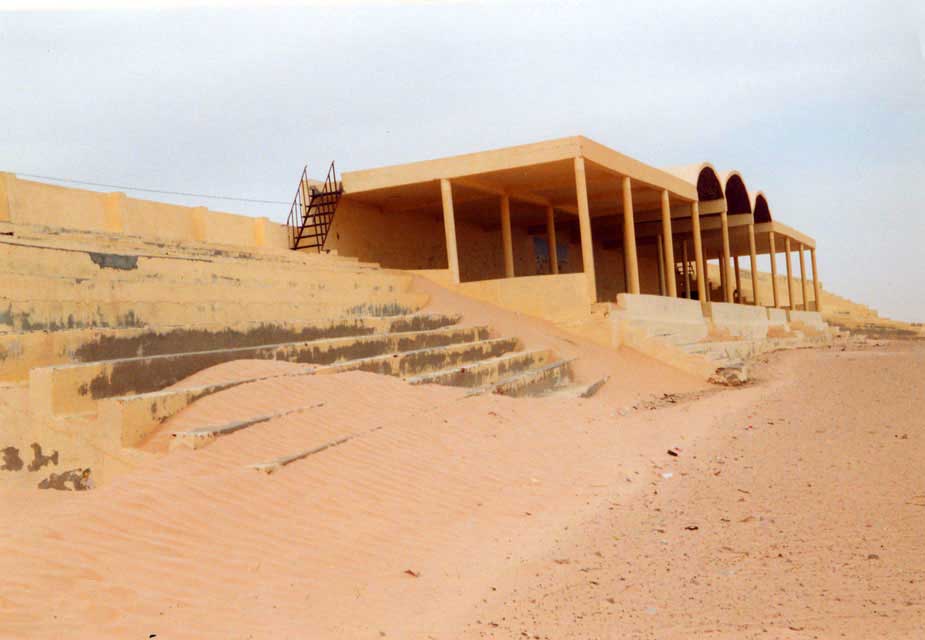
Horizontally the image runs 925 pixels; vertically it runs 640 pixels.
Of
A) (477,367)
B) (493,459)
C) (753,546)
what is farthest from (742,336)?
(753,546)

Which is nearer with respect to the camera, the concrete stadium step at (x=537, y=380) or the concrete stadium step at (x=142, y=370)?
the concrete stadium step at (x=142, y=370)

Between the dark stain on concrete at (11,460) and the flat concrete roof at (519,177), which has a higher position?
the flat concrete roof at (519,177)

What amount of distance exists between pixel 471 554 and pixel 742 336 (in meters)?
20.4

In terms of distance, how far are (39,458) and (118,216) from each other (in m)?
9.10

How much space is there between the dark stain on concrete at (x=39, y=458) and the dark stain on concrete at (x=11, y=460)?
0.09 metres

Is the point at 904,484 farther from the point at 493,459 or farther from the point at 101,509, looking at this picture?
the point at 101,509

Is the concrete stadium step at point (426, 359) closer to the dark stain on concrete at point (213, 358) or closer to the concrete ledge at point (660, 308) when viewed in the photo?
the dark stain on concrete at point (213, 358)

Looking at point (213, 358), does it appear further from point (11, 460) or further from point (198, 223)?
point (198, 223)

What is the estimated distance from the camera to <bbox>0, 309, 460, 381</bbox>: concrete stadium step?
6.76 metres

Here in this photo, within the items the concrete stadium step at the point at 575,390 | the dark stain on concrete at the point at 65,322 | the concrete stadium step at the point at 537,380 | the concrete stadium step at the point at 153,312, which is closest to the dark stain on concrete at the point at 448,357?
the concrete stadium step at the point at 537,380

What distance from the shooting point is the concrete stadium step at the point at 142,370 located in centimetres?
614

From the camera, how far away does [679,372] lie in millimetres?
15141

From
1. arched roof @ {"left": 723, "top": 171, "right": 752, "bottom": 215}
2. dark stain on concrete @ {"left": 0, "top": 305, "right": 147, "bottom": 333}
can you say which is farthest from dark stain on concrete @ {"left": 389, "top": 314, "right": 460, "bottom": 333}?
arched roof @ {"left": 723, "top": 171, "right": 752, "bottom": 215}

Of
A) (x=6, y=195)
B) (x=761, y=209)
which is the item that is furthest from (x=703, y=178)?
(x=6, y=195)
